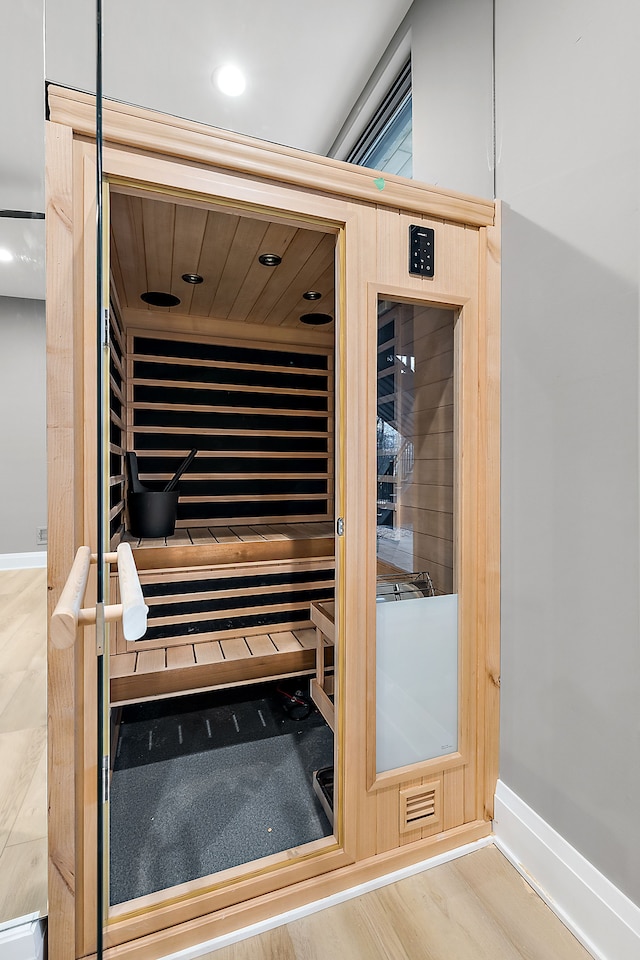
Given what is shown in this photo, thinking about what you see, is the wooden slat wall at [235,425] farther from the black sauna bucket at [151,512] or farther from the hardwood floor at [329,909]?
the hardwood floor at [329,909]

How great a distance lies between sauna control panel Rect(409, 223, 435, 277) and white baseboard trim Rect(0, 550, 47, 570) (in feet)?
4.01

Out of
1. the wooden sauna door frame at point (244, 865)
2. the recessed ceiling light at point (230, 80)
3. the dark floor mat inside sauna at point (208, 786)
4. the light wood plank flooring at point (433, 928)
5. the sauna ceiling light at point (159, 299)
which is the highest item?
the recessed ceiling light at point (230, 80)

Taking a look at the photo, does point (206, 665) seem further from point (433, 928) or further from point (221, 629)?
point (433, 928)

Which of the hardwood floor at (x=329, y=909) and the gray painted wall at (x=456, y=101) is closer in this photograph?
the hardwood floor at (x=329, y=909)

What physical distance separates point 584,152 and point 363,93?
615 millimetres

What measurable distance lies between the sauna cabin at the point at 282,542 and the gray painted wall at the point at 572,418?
10 cm

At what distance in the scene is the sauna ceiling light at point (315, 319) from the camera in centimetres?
273

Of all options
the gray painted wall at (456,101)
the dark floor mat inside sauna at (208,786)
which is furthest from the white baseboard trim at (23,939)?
the gray painted wall at (456,101)

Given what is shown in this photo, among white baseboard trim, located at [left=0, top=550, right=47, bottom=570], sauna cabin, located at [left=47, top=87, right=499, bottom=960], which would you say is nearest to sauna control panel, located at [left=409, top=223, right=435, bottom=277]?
sauna cabin, located at [left=47, top=87, right=499, bottom=960]

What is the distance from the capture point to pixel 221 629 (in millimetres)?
2309

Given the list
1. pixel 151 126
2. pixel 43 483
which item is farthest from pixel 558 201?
pixel 43 483

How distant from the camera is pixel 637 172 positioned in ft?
3.59

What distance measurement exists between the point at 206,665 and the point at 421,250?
1752 millimetres

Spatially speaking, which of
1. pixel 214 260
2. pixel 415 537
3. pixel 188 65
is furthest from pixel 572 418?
pixel 214 260
